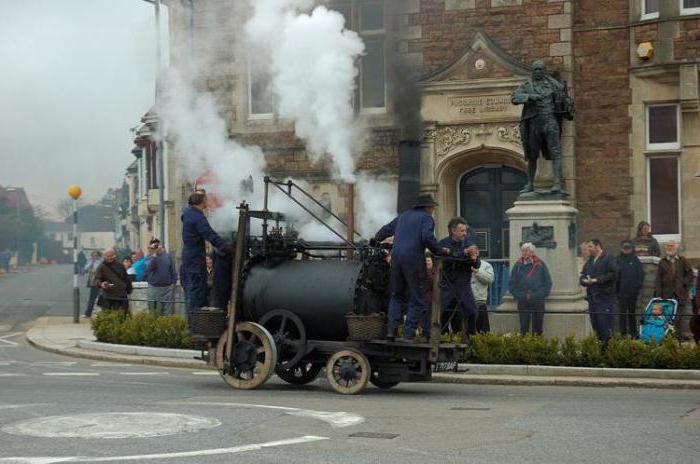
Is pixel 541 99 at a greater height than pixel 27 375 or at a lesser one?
greater

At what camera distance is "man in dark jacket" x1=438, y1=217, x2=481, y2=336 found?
523 inches

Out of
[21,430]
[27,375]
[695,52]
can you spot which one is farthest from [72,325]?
[21,430]

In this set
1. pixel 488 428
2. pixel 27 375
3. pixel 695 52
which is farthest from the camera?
pixel 695 52

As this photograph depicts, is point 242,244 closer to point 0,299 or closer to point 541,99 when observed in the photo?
point 541,99

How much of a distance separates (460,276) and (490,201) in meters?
10.4

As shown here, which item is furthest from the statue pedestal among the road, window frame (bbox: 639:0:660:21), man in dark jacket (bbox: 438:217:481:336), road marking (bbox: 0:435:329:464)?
road marking (bbox: 0:435:329:464)

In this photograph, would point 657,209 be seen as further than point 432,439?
Yes

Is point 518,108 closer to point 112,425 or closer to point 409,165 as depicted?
point 409,165

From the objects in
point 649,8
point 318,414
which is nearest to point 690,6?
point 649,8

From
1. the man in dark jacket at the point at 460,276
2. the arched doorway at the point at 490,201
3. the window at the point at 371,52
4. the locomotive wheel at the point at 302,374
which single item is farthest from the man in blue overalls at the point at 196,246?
the arched doorway at the point at 490,201

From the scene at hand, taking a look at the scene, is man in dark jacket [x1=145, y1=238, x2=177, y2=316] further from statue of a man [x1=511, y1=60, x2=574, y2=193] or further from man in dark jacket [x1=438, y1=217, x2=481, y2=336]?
man in dark jacket [x1=438, y1=217, x2=481, y2=336]

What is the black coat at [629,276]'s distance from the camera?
17.9 meters

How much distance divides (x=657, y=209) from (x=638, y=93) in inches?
81.8

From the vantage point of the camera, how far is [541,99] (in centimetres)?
1773
